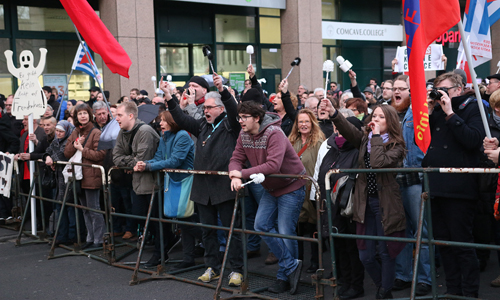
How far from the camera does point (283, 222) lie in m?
5.55

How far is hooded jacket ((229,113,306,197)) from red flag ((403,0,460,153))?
56.8 inches

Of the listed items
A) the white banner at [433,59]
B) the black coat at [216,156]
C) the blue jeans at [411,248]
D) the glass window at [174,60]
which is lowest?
the blue jeans at [411,248]

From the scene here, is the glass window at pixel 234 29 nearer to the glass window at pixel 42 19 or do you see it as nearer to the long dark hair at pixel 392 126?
the glass window at pixel 42 19

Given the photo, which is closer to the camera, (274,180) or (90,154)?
(274,180)

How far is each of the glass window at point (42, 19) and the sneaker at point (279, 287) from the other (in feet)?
43.1

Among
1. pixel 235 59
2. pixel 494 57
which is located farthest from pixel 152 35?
pixel 494 57

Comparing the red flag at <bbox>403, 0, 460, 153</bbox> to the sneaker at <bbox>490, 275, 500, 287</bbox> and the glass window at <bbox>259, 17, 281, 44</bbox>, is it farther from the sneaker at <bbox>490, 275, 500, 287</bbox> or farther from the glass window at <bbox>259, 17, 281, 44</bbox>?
the glass window at <bbox>259, 17, 281, 44</bbox>

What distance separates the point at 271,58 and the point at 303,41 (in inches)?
59.3

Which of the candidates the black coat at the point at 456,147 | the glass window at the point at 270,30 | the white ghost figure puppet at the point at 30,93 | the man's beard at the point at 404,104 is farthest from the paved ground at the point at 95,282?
the glass window at the point at 270,30

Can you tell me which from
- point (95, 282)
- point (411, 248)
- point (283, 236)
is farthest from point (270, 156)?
point (95, 282)

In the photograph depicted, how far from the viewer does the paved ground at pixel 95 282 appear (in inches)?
229

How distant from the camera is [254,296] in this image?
5582 millimetres

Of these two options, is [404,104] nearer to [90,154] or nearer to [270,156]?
[270,156]

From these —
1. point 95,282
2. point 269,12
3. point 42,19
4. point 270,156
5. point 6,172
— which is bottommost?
point 95,282
